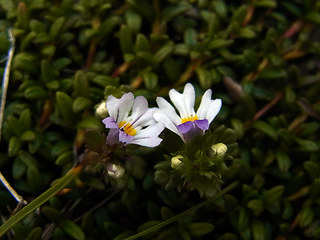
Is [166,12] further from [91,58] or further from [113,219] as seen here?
[113,219]

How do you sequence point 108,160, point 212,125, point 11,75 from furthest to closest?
1. point 11,75
2. point 212,125
3. point 108,160

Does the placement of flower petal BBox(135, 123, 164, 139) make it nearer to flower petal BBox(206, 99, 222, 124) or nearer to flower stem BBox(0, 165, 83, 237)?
flower petal BBox(206, 99, 222, 124)

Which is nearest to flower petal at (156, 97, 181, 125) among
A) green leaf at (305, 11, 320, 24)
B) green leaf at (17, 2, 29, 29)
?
green leaf at (17, 2, 29, 29)

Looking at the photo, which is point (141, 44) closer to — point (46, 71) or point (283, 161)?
point (46, 71)

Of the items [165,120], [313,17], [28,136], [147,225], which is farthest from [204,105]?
[313,17]

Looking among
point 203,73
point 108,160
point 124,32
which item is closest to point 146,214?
point 108,160

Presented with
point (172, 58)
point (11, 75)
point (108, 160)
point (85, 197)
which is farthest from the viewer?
point (172, 58)

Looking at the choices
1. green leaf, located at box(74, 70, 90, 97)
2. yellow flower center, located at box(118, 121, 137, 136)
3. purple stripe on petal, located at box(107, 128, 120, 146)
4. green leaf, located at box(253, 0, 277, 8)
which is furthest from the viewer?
green leaf, located at box(253, 0, 277, 8)
